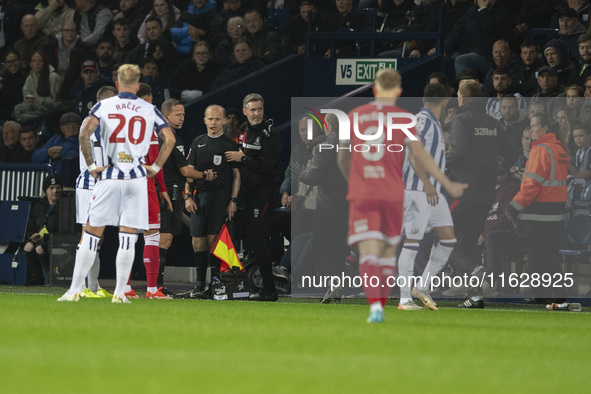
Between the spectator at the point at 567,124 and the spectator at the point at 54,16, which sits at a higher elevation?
the spectator at the point at 54,16

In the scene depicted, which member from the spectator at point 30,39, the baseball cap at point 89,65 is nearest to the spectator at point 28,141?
the baseball cap at point 89,65

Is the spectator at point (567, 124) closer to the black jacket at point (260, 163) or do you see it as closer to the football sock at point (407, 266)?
the football sock at point (407, 266)

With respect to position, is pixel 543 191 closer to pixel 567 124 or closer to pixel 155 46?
pixel 567 124

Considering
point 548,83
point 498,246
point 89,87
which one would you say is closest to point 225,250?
point 498,246

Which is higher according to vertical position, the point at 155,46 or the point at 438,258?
the point at 155,46

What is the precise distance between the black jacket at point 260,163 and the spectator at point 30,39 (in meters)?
9.62

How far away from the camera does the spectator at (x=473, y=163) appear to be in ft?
41.1

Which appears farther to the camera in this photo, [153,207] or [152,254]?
[152,254]

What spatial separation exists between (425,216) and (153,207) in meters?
3.05

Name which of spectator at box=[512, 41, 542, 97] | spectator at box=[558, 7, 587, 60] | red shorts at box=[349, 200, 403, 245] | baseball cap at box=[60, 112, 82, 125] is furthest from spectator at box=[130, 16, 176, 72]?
red shorts at box=[349, 200, 403, 245]

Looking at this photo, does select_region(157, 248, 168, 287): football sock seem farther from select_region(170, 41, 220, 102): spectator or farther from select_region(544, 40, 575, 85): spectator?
select_region(544, 40, 575, 85): spectator

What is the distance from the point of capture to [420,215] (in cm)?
1125

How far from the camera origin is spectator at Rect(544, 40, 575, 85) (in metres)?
14.6

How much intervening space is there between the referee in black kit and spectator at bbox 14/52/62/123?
7668 mm
